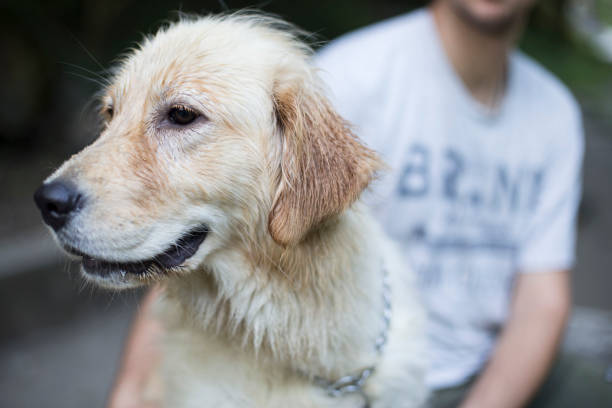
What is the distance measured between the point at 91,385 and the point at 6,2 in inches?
140

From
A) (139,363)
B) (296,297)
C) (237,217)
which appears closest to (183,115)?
(237,217)

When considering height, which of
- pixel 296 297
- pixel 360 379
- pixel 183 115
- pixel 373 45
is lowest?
pixel 360 379

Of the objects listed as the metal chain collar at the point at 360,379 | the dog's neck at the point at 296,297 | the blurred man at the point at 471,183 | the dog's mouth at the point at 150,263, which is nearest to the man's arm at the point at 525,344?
the blurred man at the point at 471,183

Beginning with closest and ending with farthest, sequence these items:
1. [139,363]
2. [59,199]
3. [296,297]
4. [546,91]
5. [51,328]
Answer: [59,199]
[296,297]
[139,363]
[546,91]
[51,328]

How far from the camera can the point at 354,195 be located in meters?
1.44

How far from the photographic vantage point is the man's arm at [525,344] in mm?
2137

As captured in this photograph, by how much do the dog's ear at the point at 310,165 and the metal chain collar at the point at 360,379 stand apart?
0.48 metres

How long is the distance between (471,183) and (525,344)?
0.70 m

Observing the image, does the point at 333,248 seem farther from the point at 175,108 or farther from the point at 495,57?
the point at 495,57

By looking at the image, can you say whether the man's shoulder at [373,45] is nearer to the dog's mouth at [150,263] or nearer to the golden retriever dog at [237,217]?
the golden retriever dog at [237,217]

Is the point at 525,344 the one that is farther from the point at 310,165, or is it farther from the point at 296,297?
the point at 310,165

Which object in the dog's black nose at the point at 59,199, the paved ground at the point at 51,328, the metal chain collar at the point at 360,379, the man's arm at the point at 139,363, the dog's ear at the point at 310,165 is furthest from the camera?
the paved ground at the point at 51,328

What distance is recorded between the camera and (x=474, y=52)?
2332 millimetres

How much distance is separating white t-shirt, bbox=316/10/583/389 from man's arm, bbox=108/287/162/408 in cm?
100
